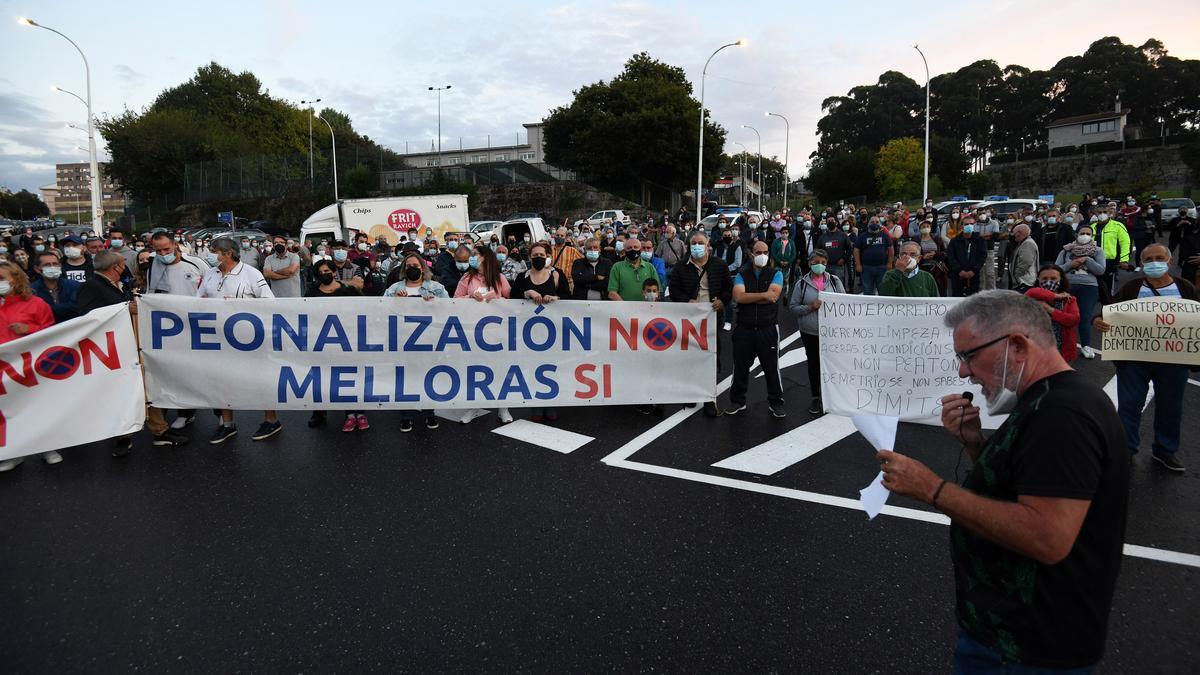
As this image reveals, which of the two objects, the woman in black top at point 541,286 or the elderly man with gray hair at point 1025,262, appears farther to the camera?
the elderly man with gray hair at point 1025,262

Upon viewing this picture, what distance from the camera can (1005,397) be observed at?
204 cm

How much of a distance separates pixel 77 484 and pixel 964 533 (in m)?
6.14

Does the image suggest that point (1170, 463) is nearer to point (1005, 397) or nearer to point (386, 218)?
point (1005, 397)

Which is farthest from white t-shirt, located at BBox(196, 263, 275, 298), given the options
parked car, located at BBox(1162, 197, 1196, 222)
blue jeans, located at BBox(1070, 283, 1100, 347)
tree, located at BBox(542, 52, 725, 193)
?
tree, located at BBox(542, 52, 725, 193)

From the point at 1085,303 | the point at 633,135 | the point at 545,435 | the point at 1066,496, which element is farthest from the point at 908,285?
the point at 633,135

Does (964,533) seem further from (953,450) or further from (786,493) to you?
(953,450)

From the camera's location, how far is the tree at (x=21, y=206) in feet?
385

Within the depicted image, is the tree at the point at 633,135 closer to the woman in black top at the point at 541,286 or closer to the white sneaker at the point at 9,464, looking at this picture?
the woman in black top at the point at 541,286

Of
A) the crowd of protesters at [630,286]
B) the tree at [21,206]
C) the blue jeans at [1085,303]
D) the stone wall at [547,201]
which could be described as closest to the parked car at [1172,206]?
the crowd of protesters at [630,286]

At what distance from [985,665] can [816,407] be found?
511cm

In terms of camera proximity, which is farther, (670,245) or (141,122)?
(141,122)

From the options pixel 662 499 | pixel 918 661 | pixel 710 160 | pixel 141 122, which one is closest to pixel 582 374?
pixel 662 499

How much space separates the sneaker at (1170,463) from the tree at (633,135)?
138ft

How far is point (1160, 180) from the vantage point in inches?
2185
